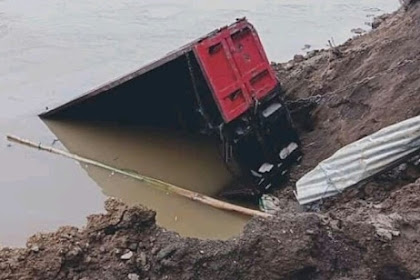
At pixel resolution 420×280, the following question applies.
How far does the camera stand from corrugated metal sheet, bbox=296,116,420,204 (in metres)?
6.80

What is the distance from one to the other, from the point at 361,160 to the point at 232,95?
1.68 metres

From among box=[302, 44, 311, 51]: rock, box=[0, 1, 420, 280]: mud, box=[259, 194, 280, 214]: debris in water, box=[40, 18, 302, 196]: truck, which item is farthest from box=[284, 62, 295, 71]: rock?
box=[0, 1, 420, 280]: mud

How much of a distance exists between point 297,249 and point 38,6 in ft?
39.9

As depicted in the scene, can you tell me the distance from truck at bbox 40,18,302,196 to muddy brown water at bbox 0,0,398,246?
0.55m

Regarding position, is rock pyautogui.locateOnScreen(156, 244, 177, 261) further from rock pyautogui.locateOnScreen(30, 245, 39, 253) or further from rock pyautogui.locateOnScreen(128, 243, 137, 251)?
rock pyautogui.locateOnScreen(30, 245, 39, 253)

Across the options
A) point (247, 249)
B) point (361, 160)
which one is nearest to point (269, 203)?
point (361, 160)

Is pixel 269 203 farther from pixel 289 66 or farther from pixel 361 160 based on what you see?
pixel 289 66

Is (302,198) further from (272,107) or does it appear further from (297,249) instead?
(297,249)

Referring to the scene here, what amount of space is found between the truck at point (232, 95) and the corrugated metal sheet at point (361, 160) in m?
0.97

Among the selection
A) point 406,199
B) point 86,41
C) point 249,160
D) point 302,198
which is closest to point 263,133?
point 249,160

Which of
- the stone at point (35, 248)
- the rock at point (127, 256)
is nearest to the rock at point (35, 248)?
the stone at point (35, 248)

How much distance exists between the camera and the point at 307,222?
5102 mm

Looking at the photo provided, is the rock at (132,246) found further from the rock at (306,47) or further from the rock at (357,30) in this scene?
the rock at (357,30)

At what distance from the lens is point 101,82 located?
1125 centimetres
